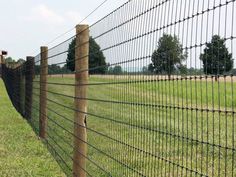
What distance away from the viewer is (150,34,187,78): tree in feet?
11.8

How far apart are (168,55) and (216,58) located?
2.43ft

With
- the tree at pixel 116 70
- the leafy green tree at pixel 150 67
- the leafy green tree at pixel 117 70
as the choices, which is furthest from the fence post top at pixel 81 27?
the leafy green tree at pixel 150 67

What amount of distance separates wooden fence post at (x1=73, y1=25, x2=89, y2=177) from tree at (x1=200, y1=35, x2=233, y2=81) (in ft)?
11.2

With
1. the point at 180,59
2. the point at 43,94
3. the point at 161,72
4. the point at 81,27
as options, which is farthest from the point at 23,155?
the point at 180,59

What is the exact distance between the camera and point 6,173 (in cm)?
812

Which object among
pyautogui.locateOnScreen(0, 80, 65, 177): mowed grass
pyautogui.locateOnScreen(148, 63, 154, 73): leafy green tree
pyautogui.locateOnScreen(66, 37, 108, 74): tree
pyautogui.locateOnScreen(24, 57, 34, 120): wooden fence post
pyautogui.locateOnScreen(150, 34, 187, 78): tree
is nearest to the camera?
pyautogui.locateOnScreen(150, 34, 187, 78): tree

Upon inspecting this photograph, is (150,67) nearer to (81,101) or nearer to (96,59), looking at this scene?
(96,59)

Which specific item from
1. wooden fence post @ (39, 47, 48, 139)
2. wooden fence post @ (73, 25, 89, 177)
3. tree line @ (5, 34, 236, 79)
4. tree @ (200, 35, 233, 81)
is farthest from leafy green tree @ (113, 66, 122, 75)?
wooden fence post @ (39, 47, 48, 139)

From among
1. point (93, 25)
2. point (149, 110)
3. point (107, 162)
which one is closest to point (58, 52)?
point (93, 25)

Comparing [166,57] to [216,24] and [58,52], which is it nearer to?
[216,24]

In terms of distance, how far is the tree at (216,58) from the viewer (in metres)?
2.97

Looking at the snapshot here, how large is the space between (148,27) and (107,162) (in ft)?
7.60

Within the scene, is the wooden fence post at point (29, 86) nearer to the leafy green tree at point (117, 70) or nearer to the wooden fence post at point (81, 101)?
the wooden fence post at point (81, 101)

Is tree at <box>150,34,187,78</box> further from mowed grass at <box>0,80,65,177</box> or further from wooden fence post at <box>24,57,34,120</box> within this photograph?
wooden fence post at <box>24,57,34,120</box>
